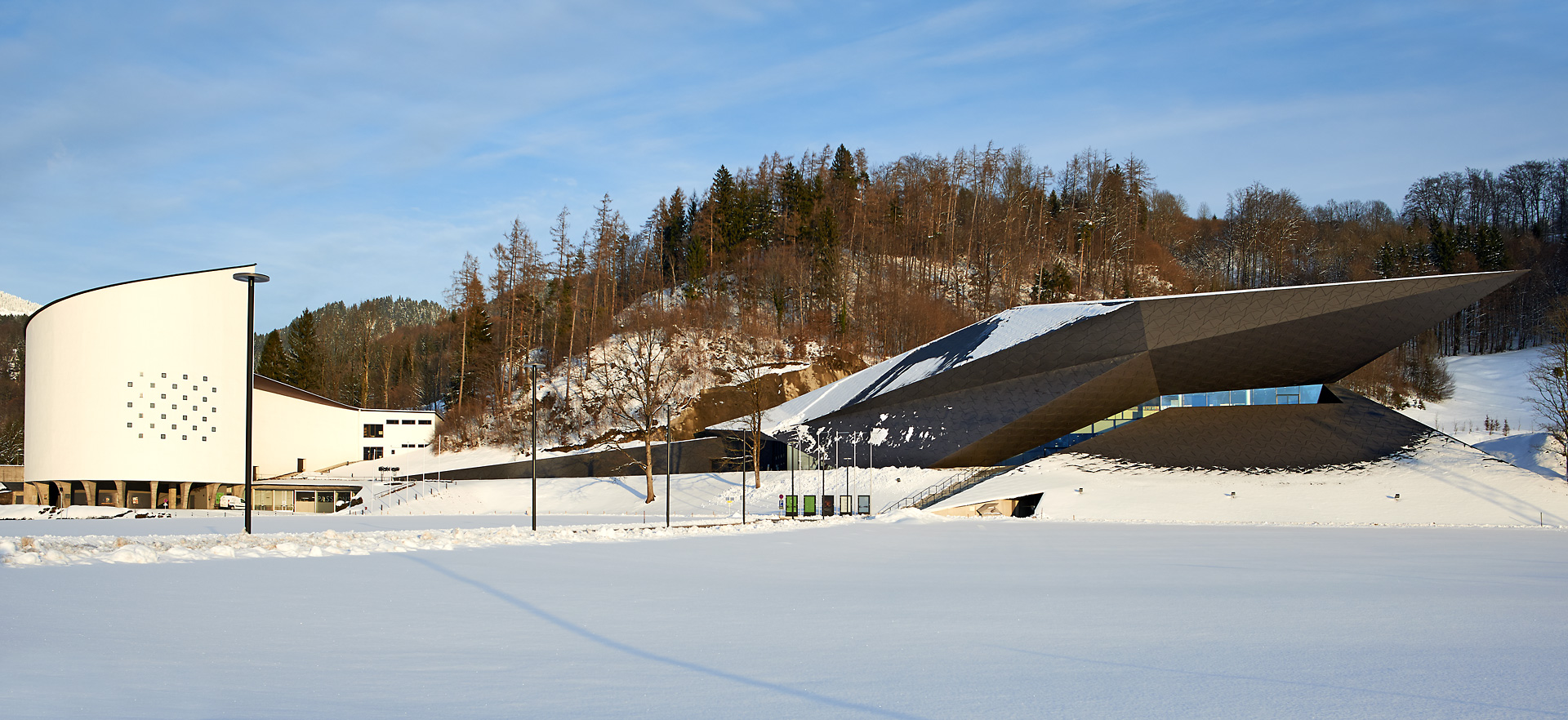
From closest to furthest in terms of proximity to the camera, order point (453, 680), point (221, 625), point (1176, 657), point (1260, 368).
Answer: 1. point (453, 680)
2. point (1176, 657)
3. point (221, 625)
4. point (1260, 368)

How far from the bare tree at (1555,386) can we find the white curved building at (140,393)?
2591 inches

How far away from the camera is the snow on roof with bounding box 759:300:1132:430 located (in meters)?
40.0

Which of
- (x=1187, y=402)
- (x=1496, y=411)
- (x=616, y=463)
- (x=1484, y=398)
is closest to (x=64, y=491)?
(x=616, y=463)

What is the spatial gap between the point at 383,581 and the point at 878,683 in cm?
862

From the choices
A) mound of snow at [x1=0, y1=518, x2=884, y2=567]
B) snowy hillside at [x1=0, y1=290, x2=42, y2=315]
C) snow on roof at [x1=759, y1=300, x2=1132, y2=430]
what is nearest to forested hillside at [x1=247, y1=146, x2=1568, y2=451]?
snow on roof at [x1=759, y1=300, x2=1132, y2=430]

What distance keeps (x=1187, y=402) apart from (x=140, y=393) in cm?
5596

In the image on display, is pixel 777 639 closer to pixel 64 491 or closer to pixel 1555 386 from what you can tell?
pixel 64 491

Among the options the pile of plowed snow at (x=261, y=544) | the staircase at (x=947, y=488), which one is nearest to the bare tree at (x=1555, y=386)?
the staircase at (x=947, y=488)

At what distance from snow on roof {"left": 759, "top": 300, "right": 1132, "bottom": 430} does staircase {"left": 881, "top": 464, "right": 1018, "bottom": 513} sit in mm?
4987

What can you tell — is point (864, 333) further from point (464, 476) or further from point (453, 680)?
point (453, 680)

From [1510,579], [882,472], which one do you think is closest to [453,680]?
[1510,579]

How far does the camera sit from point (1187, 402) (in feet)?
143

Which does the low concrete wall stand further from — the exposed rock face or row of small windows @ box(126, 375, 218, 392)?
row of small windows @ box(126, 375, 218, 392)

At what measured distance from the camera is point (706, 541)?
2269cm
